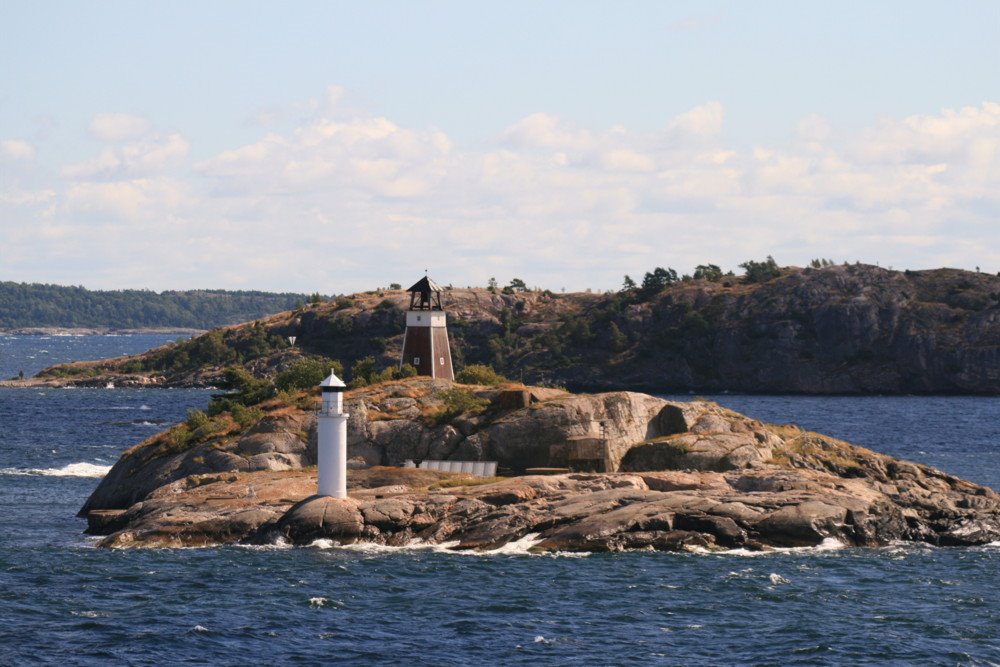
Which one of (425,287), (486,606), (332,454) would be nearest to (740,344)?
(425,287)

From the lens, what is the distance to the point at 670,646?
41.0 meters

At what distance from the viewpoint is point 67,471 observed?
8388 centimetres

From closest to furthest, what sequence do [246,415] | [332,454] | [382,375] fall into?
[332,454], [246,415], [382,375]

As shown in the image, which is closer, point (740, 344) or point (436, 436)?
point (436, 436)

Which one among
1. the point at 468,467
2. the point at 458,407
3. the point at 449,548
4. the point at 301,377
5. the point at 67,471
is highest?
the point at 301,377

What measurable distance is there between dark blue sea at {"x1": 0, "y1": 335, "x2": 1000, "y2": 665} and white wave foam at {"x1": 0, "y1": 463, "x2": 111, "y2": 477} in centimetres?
2217

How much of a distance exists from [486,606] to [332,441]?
12658mm

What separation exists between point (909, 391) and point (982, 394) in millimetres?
8627

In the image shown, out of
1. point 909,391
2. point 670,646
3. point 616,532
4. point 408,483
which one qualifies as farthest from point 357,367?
point 909,391

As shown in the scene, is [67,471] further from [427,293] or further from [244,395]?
[427,293]

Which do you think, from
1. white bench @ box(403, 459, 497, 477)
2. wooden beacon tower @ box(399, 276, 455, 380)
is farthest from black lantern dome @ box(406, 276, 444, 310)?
white bench @ box(403, 459, 497, 477)

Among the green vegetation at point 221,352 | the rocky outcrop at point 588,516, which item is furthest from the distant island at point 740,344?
the rocky outcrop at point 588,516

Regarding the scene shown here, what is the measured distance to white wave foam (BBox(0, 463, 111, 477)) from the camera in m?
82.5

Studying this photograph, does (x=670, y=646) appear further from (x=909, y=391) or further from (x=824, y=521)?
(x=909, y=391)
